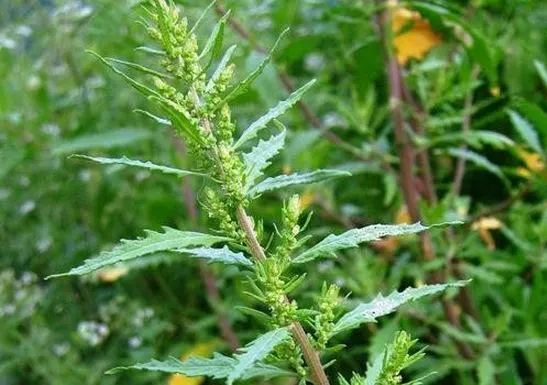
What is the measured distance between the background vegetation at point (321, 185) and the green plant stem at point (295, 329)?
521 mm

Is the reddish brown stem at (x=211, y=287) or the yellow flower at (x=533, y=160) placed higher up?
the yellow flower at (x=533, y=160)

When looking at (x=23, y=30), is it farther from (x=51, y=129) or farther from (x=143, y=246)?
(x=143, y=246)

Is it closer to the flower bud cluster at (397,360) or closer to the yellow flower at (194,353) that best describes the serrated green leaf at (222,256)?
the flower bud cluster at (397,360)

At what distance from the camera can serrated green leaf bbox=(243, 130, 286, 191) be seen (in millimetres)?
566

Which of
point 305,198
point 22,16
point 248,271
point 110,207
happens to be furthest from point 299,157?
point 22,16

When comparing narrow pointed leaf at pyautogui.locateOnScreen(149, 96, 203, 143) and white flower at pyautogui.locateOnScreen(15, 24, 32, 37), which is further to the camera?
white flower at pyautogui.locateOnScreen(15, 24, 32, 37)

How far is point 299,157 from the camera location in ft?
4.28

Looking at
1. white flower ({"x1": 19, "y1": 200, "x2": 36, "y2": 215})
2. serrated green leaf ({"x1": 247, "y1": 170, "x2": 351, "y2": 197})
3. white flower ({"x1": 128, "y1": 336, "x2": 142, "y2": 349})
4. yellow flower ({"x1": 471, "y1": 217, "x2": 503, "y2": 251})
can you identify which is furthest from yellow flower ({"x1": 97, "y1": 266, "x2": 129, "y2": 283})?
serrated green leaf ({"x1": 247, "y1": 170, "x2": 351, "y2": 197})

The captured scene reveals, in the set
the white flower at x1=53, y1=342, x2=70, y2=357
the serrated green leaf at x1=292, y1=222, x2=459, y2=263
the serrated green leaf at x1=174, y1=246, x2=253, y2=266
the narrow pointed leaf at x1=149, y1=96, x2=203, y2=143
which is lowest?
the white flower at x1=53, y1=342, x2=70, y2=357

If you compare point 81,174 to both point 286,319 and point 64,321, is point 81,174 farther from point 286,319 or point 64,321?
point 286,319

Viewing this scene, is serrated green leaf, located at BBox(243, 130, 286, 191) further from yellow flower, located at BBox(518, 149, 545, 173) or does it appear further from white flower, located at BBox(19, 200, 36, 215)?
white flower, located at BBox(19, 200, 36, 215)

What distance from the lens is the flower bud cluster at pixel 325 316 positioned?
0.55m

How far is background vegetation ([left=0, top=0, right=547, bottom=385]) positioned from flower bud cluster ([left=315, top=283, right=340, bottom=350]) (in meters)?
0.50

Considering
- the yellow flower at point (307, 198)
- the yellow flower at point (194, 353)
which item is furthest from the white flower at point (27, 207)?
the yellow flower at point (307, 198)
